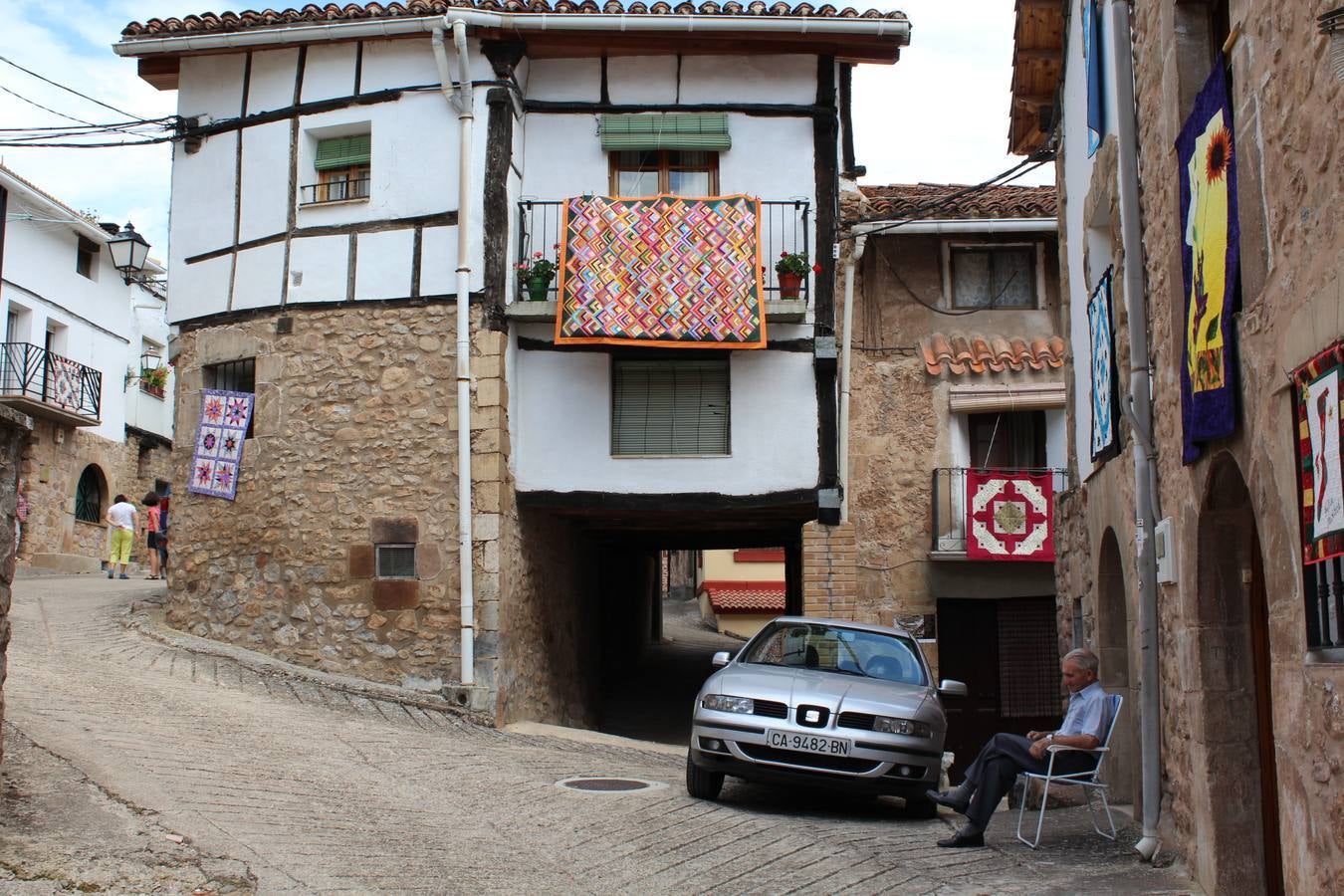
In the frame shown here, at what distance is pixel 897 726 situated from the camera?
30.1ft

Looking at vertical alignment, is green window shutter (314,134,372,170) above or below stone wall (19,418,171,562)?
above

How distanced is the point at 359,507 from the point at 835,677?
5.91 meters

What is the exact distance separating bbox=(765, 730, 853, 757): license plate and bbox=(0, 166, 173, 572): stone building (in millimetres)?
20364

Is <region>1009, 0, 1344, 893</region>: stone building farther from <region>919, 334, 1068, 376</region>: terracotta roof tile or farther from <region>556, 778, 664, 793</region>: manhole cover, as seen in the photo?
<region>919, 334, 1068, 376</region>: terracotta roof tile

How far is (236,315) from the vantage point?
14656mm

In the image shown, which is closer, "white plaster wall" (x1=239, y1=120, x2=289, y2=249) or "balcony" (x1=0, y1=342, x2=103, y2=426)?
"white plaster wall" (x1=239, y1=120, x2=289, y2=249)

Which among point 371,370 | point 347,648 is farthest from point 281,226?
point 347,648

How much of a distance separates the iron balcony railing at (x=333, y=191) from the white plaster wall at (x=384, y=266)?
666 millimetres

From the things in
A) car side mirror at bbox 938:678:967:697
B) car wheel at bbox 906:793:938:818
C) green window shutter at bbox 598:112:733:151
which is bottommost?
car wheel at bbox 906:793:938:818

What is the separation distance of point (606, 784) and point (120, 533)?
14.6m

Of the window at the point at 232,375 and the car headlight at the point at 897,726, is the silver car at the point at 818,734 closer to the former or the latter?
the car headlight at the point at 897,726

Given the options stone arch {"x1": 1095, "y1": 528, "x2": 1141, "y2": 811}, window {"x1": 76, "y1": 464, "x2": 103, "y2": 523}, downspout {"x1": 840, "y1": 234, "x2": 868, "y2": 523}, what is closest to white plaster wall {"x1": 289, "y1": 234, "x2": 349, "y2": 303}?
downspout {"x1": 840, "y1": 234, "x2": 868, "y2": 523}

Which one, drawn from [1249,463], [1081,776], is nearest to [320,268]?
[1081,776]

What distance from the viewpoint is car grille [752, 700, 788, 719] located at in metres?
9.20
